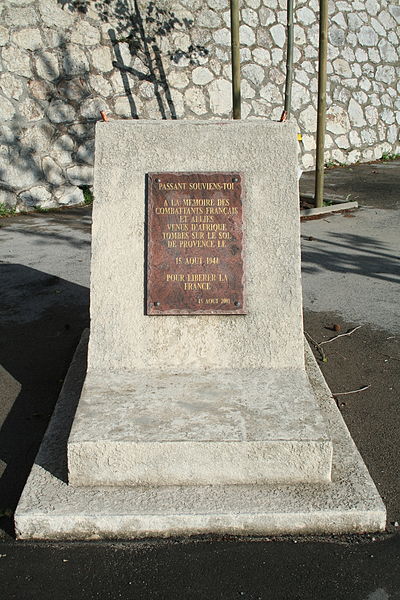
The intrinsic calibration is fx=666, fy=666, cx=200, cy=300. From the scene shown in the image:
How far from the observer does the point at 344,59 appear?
466 inches

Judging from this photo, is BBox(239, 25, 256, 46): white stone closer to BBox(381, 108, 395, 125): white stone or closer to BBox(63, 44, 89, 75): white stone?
BBox(63, 44, 89, 75): white stone

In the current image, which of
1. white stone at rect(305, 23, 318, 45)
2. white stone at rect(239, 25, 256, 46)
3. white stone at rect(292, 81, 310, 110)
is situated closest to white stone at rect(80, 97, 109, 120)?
white stone at rect(239, 25, 256, 46)

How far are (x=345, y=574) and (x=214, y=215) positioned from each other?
184 cm

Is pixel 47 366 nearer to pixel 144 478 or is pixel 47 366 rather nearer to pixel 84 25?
pixel 144 478

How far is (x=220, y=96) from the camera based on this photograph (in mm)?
10117

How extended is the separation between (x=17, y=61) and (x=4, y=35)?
33cm

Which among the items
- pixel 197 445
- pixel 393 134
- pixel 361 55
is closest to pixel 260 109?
pixel 361 55

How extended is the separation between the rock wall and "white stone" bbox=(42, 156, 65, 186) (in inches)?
0.5

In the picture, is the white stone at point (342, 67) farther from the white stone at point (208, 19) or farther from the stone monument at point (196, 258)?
the stone monument at point (196, 258)

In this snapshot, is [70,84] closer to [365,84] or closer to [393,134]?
[365,84]

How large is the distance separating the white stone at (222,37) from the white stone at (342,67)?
7.85 feet

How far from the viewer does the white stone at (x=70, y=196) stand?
8.95 m

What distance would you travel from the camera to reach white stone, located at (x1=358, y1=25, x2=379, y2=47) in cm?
1202

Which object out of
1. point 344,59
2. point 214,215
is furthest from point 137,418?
point 344,59
